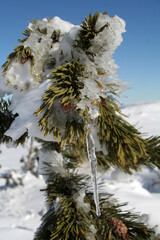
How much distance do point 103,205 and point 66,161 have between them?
0.97 ft

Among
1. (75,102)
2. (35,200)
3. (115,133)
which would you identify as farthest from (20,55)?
(35,200)

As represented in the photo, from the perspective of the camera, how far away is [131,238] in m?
0.77

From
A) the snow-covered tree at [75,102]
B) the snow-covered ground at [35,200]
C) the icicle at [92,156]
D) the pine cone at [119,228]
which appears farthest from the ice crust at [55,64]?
the snow-covered ground at [35,200]

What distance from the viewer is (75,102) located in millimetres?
567

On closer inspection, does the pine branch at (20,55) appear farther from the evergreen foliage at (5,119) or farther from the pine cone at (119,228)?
the pine cone at (119,228)

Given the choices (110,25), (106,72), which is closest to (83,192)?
(106,72)

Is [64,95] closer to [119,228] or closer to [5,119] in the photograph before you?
[5,119]

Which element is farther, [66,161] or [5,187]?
[5,187]

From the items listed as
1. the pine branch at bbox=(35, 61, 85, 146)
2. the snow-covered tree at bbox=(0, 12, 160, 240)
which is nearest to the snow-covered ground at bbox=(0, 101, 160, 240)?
the snow-covered tree at bbox=(0, 12, 160, 240)

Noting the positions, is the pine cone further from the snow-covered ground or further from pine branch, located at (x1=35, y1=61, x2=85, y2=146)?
pine branch, located at (x1=35, y1=61, x2=85, y2=146)

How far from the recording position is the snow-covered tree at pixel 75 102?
23.1 inches

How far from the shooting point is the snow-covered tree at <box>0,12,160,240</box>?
0.59m

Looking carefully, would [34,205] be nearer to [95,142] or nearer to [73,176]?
[73,176]

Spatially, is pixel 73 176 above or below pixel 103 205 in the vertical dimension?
above
